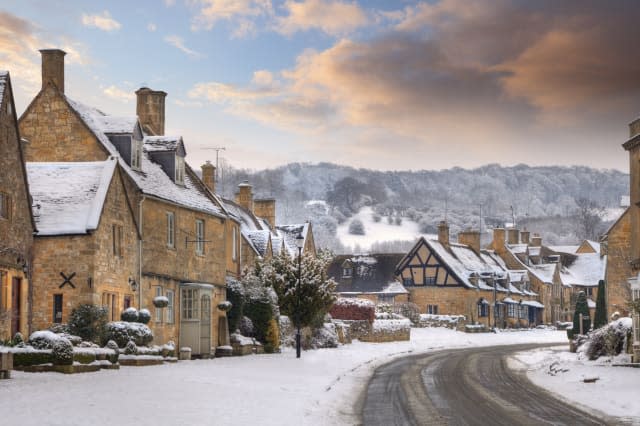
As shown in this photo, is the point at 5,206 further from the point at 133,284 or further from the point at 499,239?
the point at 499,239

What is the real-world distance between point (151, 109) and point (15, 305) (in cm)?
1811

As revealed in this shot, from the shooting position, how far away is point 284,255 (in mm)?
48406

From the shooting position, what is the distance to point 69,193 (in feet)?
104

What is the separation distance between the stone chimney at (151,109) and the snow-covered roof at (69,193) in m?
10.9

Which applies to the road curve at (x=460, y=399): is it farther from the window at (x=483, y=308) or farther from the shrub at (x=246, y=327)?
the window at (x=483, y=308)

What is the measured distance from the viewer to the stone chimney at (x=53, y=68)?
36.1 meters

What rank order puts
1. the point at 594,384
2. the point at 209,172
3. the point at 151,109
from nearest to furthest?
the point at 594,384 → the point at 151,109 → the point at 209,172

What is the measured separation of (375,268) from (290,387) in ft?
201

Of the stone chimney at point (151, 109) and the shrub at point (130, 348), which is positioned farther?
the stone chimney at point (151, 109)

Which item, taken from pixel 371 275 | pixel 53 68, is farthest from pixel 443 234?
pixel 53 68

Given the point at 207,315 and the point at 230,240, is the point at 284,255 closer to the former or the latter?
the point at 230,240

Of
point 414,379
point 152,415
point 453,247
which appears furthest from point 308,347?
point 453,247

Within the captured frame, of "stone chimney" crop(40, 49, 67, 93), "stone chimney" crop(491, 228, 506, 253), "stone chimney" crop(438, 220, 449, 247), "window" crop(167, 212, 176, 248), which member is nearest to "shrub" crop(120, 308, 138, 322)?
"window" crop(167, 212, 176, 248)

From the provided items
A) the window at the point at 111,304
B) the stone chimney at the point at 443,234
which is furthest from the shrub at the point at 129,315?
the stone chimney at the point at 443,234
